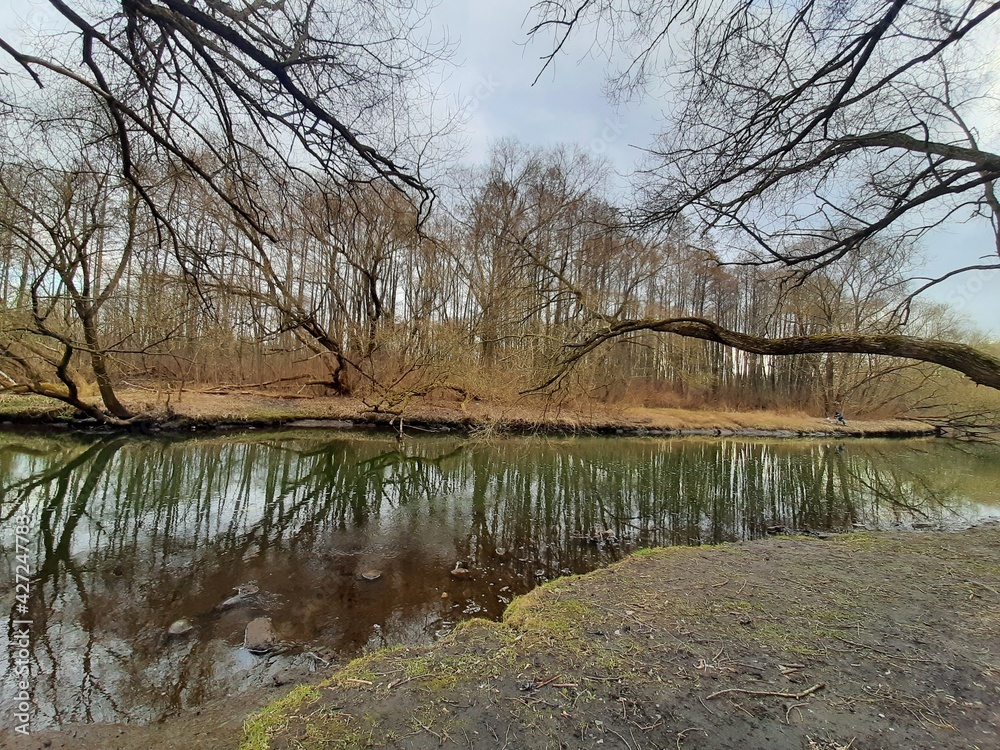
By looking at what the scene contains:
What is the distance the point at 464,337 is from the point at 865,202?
10.3 m

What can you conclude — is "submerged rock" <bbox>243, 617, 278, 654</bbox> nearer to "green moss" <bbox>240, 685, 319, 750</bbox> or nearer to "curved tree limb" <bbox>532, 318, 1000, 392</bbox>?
"green moss" <bbox>240, 685, 319, 750</bbox>

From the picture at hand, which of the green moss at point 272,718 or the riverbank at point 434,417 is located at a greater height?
the riverbank at point 434,417

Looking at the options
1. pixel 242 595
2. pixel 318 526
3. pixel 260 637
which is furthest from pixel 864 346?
pixel 318 526

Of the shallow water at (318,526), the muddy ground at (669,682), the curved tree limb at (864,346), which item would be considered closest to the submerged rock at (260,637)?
the shallow water at (318,526)

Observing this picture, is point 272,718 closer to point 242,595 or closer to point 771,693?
point 242,595

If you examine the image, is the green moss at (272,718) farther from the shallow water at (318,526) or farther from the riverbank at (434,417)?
the riverbank at (434,417)

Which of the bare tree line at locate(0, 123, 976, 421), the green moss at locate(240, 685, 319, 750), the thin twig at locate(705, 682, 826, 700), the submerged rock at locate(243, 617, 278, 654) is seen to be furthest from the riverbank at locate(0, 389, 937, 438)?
the thin twig at locate(705, 682, 826, 700)

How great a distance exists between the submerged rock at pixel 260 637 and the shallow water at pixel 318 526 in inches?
3.0

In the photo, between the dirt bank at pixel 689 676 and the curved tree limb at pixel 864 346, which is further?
the curved tree limb at pixel 864 346

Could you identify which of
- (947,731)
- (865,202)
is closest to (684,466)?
(865,202)

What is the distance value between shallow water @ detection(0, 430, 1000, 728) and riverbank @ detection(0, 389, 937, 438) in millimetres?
1507

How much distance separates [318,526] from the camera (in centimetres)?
715

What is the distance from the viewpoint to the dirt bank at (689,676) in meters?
2.45

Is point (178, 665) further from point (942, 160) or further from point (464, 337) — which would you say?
point (464, 337)
